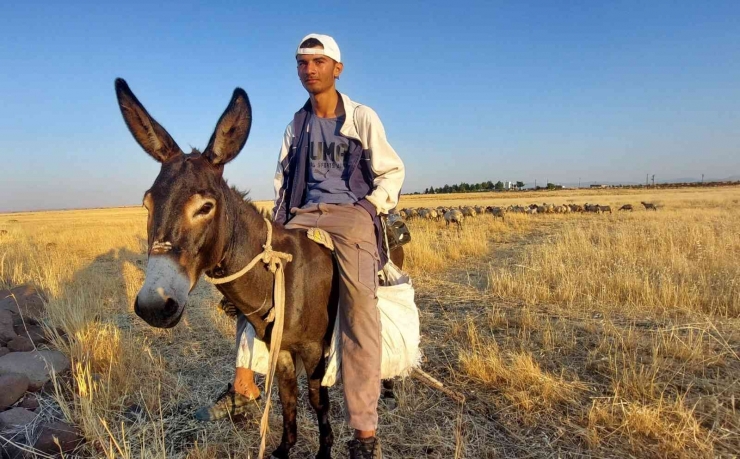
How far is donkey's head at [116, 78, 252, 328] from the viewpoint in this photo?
1570mm

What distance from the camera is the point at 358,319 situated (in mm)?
2416

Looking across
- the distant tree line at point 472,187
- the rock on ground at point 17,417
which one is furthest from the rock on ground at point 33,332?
the distant tree line at point 472,187

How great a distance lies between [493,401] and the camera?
11.8ft

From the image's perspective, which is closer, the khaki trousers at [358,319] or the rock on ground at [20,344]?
the khaki trousers at [358,319]

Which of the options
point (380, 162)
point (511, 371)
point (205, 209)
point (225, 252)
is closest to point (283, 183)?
point (380, 162)

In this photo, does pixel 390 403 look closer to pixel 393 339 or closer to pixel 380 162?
pixel 393 339

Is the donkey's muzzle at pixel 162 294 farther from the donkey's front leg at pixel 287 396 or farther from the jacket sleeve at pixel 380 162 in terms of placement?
the jacket sleeve at pixel 380 162

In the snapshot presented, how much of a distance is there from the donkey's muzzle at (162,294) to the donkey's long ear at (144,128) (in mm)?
663

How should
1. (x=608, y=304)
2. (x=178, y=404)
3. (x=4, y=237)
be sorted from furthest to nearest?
(x=4, y=237), (x=608, y=304), (x=178, y=404)

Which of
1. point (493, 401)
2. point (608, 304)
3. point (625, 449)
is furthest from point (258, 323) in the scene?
point (608, 304)

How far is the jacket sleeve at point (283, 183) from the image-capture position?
3.07m

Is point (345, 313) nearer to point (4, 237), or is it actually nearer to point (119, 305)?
point (119, 305)

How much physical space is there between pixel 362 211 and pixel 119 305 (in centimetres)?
629

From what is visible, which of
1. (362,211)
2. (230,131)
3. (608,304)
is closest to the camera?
(230,131)
